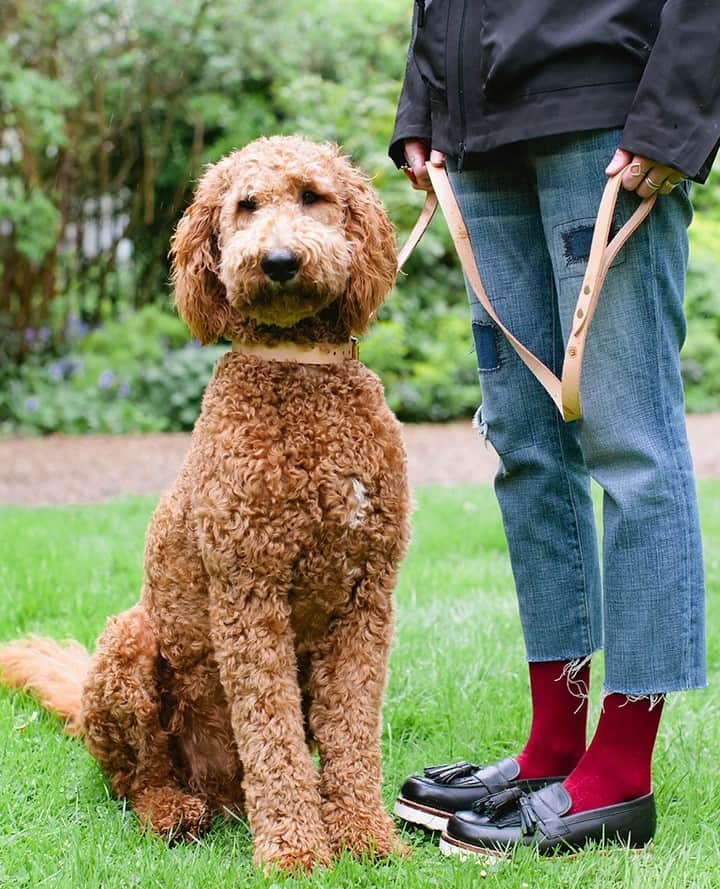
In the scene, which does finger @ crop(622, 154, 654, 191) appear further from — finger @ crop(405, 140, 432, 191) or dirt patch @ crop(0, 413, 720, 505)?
dirt patch @ crop(0, 413, 720, 505)

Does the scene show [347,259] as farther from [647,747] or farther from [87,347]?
[87,347]

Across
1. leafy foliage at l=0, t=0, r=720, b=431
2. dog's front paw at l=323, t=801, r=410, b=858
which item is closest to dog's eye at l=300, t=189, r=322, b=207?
dog's front paw at l=323, t=801, r=410, b=858

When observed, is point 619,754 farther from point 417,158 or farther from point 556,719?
point 417,158

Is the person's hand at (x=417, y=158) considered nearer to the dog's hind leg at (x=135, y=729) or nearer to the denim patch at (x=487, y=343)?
the denim patch at (x=487, y=343)

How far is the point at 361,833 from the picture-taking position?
2359 mm

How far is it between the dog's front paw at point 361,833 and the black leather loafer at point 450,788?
0.43 ft

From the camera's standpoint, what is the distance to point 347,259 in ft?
7.86

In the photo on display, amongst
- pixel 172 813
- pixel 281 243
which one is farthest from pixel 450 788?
pixel 281 243

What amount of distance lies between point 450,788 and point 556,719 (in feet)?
0.98

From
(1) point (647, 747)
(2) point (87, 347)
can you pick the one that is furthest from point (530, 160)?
(2) point (87, 347)

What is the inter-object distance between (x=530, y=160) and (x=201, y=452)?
946 mm

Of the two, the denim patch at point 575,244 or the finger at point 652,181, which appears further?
the denim patch at point 575,244

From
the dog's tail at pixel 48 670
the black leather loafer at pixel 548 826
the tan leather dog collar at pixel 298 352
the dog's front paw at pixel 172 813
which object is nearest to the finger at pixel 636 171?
the tan leather dog collar at pixel 298 352

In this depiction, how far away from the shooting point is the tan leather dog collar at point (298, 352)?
8.04ft
